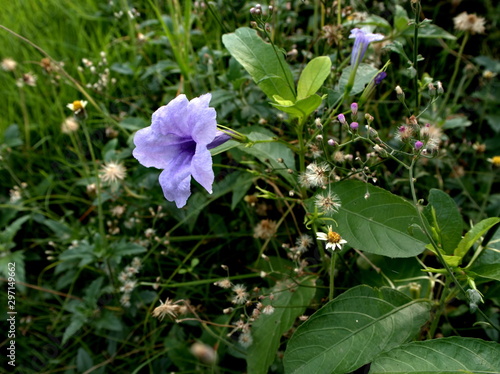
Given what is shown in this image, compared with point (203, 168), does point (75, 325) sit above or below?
below

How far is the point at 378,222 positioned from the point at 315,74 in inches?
16.8

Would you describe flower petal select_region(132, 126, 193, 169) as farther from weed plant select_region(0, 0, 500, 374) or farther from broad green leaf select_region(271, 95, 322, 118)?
broad green leaf select_region(271, 95, 322, 118)

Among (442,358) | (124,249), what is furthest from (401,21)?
(124,249)

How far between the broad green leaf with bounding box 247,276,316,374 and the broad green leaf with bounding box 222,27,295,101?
554 mm

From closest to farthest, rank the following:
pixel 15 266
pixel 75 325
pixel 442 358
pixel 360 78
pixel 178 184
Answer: pixel 442 358 < pixel 178 184 < pixel 360 78 < pixel 75 325 < pixel 15 266

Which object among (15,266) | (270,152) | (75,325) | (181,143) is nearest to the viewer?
(181,143)

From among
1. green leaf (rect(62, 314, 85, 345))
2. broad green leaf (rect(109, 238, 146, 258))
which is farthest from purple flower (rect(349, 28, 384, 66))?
green leaf (rect(62, 314, 85, 345))

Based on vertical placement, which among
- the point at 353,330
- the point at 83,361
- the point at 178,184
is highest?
the point at 178,184

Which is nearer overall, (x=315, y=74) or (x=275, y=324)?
(x=315, y=74)

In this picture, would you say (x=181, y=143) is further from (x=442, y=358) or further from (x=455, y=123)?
(x=455, y=123)

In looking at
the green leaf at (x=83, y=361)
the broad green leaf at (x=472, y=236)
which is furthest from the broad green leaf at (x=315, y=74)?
the green leaf at (x=83, y=361)

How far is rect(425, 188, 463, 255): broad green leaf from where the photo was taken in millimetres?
1210

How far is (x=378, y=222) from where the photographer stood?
3.99ft

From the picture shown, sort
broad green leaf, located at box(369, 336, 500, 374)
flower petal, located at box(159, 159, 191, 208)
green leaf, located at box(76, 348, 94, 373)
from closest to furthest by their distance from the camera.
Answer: broad green leaf, located at box(369, 336, 500, 374), flower petal, located at box(159, 159, 191, 208), green leaf, located at box(76, 348, 94, 373)
